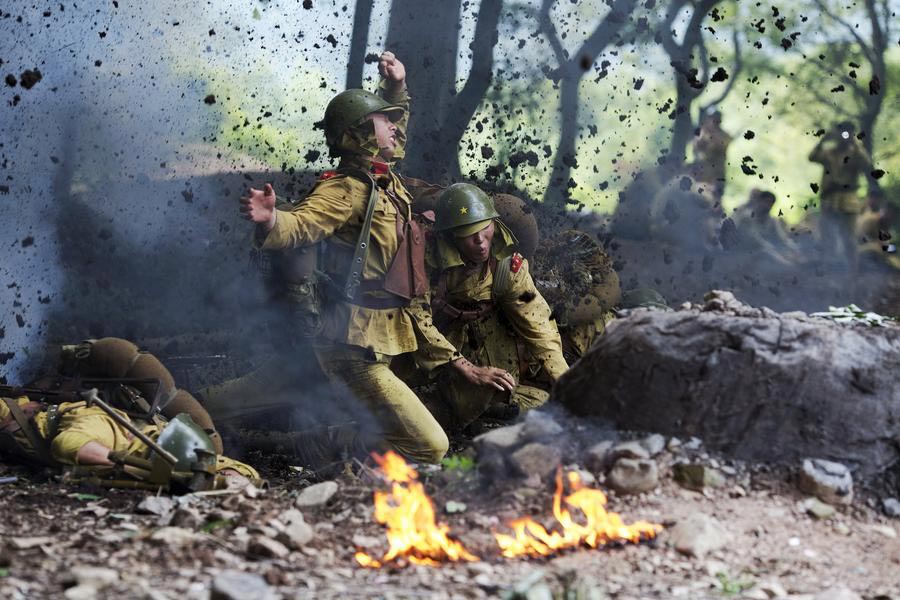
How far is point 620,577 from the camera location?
432 cm

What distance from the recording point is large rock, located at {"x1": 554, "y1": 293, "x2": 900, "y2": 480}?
510 cm

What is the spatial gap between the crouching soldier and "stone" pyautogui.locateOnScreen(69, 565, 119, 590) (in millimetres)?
1475

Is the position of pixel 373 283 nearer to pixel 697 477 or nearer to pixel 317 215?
pixel 317 215

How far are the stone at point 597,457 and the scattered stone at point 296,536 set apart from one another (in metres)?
1.30

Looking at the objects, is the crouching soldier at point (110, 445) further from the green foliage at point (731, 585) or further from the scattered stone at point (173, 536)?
the green foliage at point (731, 585)

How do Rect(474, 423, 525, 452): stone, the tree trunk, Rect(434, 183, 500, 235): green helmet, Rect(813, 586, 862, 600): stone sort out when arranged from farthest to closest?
the tree trunk, Rect(434, 183, 500, 235): green helmet, Rect(474, 423, 525, 452): stone, Rect(813, 586, 862, 600): stone

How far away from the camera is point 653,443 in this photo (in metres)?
5.02

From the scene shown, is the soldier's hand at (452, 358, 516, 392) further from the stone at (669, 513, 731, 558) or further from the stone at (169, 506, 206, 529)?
the stone at (669, 513, 731, 558)

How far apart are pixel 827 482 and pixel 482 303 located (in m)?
3.23

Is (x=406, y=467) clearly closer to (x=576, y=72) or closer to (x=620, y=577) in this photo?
(x=620, y=577)

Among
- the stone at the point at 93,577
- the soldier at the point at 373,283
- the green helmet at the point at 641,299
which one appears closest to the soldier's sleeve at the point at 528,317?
the soldier at the point at 373,283

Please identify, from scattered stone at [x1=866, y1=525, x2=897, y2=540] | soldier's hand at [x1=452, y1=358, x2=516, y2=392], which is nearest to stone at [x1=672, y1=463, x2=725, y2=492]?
scattered stone at [x1=866, y1=525, x2=897, y2=540]

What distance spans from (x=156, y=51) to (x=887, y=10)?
9750 mm

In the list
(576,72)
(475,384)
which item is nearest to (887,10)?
(576,72)
